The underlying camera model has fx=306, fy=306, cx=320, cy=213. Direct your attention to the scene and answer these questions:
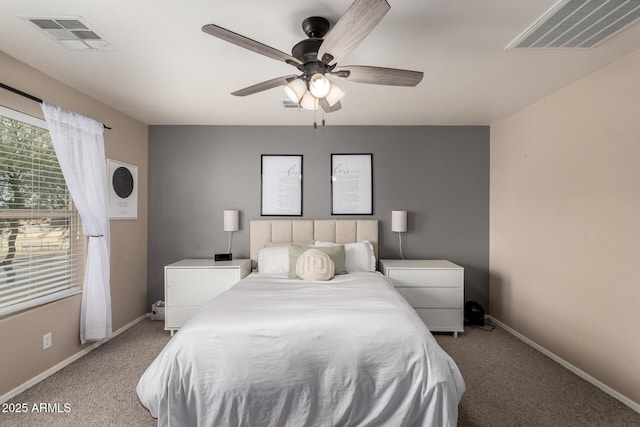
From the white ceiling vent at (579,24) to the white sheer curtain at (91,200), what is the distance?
359cm

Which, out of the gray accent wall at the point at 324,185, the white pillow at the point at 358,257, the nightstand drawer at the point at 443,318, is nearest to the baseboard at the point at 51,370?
the gray accent wall at the point at 324,185

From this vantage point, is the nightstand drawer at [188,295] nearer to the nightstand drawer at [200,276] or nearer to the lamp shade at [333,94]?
the nightstand drawer at [200,276]

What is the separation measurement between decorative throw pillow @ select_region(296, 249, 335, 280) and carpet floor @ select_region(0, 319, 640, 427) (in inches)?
57.1

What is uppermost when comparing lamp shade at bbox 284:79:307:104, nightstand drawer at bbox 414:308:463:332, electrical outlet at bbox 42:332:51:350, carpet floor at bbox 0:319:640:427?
lamp shade at bbox 284:79:307:104

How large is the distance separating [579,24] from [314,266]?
258 centimetres

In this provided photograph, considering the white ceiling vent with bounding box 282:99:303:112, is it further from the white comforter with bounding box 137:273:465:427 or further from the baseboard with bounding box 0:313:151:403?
the baseboard with bounding box 0:313:151:403

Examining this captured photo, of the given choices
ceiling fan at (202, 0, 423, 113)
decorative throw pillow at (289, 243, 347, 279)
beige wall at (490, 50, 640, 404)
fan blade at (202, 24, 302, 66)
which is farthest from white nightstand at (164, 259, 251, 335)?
beige wall at (490, 50, 640, 404)

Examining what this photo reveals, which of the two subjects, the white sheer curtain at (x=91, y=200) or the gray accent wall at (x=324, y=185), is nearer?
the white sheer curtain at (x=91, y=200)

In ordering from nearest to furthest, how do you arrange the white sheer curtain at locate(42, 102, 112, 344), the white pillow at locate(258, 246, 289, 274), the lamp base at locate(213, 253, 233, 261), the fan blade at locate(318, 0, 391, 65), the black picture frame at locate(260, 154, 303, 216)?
the fan blade at locate(318, 0, 391, 65)
the white sheer curtain at locate(42, 102, 112, 344)
the white pillow at locate(258, 246, 289, 274)
the lamp base at locate(213, 253, 233, 261)
the black picture frame at locate(260, 154, 303, 216)

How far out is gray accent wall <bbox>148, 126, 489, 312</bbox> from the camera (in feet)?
13.0

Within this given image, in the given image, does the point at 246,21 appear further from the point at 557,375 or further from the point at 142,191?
the point at 557,375

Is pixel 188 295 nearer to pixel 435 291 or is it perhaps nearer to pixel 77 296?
pixel 77 296

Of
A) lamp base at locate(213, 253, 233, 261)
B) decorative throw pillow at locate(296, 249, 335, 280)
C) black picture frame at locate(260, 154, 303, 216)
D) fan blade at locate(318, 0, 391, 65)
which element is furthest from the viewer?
black picture frame at locate(260, 154, 303, 216)

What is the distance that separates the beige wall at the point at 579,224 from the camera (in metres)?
2.22
